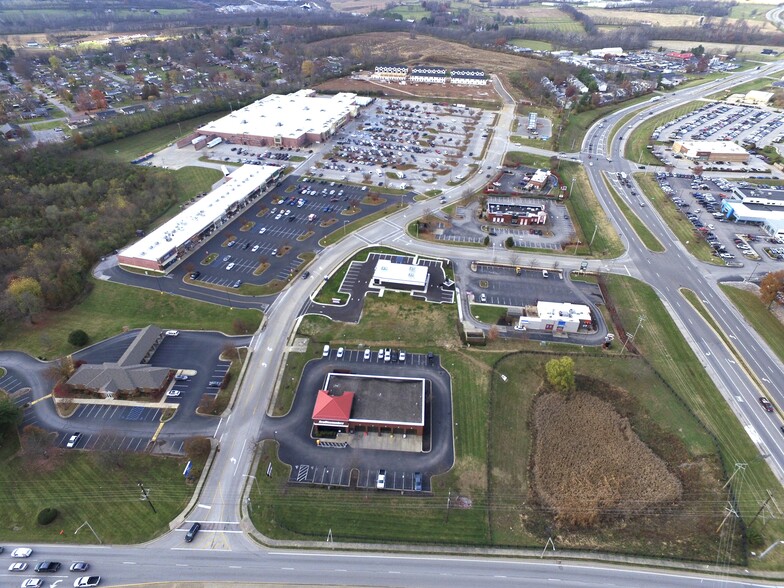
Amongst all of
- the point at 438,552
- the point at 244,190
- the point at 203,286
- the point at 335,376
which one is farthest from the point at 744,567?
the point at 244,190

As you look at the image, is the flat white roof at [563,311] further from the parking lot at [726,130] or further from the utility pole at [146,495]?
the parking lot at [726,130]

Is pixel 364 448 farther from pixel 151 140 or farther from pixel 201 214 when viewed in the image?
pixel 151 140

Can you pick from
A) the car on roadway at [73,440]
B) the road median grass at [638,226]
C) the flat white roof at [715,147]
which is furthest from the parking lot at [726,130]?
the car on roadway at [73,440]

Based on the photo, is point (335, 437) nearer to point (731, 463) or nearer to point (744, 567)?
point (744, 567)

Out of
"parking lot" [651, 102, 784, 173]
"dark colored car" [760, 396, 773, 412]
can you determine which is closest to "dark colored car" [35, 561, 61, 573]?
"dark colored car" [760, 396, 773, 412]

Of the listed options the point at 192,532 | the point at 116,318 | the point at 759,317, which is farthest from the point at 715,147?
the point at 116,318

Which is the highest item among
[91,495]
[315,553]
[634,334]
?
[634,334]
